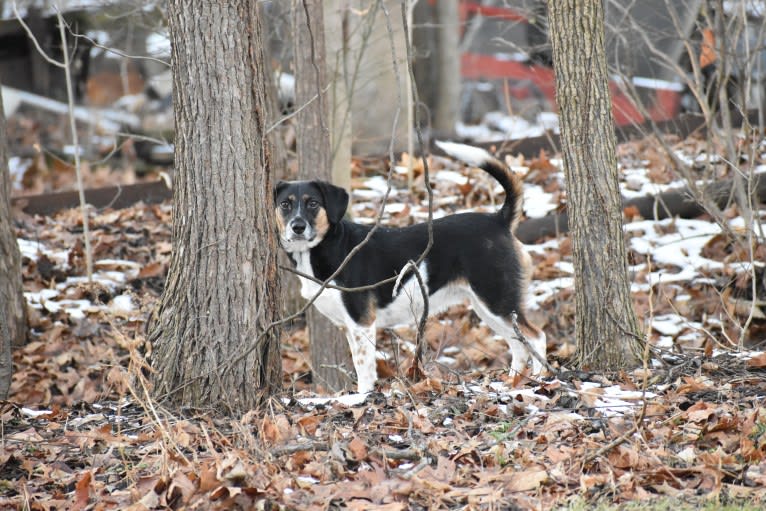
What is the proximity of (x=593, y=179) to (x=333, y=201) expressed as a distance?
177 centimetres

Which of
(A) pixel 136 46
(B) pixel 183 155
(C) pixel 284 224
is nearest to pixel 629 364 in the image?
(C) pixel 284 224

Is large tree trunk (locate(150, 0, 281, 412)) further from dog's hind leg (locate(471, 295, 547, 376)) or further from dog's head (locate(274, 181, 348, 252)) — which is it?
dog's hind leg (locate(471, 295, 547, 376))

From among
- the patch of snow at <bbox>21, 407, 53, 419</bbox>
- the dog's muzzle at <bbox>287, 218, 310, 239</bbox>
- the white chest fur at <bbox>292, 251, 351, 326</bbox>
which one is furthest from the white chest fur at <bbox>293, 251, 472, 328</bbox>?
the patch of snow at <bbox>21, 407, 53, 419</bbox>

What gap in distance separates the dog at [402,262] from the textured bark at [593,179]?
0.69 metres

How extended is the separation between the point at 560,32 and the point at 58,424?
12.0 feet

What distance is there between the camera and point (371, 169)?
11484 mm

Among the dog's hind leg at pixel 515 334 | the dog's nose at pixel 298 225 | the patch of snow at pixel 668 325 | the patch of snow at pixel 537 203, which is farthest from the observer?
the patch of snow at pixel 537 203

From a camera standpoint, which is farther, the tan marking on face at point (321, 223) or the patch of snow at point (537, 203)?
the patch of snow at point (537, 203)

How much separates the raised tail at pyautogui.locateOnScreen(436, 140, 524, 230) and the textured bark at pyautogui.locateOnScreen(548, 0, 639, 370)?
0.68 metres

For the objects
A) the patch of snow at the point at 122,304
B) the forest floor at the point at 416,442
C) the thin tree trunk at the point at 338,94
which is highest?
the thin tree trunk at the point at 338,94

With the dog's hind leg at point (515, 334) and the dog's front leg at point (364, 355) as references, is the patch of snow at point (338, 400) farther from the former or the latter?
the dog's hind leg at point (515, 334)

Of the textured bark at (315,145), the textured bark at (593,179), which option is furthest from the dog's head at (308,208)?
the textured bark at (593,179)

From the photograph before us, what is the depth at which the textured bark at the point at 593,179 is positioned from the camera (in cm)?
571

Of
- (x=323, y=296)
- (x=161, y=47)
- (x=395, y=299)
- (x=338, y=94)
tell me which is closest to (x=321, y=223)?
Result: (x=323, y=296)
